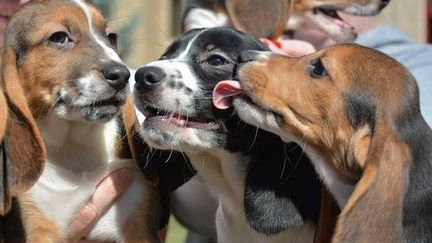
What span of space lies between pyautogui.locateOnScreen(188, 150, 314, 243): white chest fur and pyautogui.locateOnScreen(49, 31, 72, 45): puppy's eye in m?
0.80

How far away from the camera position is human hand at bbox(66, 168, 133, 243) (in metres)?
4.19

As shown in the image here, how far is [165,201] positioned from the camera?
4375 millimetres

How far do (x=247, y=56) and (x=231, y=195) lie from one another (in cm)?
67

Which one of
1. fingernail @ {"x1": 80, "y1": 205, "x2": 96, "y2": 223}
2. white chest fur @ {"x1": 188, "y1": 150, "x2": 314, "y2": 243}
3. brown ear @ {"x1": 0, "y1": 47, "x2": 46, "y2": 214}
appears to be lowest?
fingernail @ {"x1": 80, "y1": 205, "x2": 96, "y2": 223}

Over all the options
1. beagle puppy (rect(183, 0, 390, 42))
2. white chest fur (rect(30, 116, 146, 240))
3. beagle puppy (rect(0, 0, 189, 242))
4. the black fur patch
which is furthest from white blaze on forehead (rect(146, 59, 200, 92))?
beagle puppy (rect(183, 0, 390, 42))

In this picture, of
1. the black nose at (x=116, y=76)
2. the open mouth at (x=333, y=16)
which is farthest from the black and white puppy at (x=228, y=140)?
the open mouth at (x=333, y=16)

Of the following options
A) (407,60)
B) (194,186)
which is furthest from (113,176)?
(407,60)

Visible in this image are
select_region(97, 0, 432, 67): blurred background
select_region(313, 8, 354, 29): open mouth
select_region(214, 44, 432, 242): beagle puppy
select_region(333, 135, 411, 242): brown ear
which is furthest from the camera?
select_region(97, 0, 432, 67): blurred background

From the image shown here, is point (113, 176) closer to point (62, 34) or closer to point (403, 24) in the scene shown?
point (62, 34)

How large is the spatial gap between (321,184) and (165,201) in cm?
91

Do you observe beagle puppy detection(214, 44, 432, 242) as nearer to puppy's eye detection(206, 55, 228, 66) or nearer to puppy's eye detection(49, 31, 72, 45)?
puppy's eye detection(206, 55, 228, 66)

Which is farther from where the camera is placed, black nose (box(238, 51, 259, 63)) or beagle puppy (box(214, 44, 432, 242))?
black nose (box(238, 51, 259, 63))

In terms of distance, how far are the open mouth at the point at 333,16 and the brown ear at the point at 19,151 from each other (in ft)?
8.44

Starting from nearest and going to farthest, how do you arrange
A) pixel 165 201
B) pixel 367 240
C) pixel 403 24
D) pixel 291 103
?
pixel 367 240 → pixel 291 103 → pixel 165 201 → pixel 403 24
